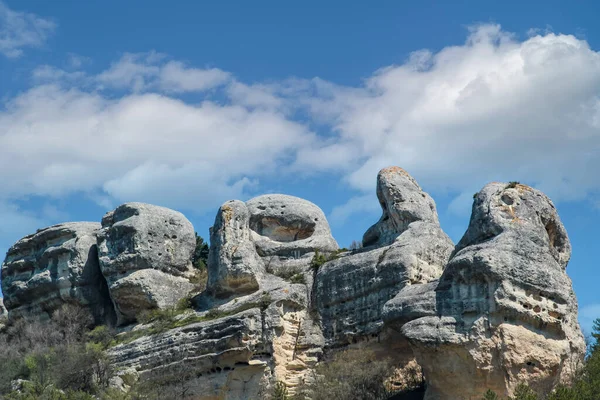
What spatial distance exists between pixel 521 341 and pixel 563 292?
1.96 meters

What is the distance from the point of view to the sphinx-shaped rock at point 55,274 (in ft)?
148

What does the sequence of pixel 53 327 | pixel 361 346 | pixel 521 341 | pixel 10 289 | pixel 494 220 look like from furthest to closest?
pixel 10 289
pixel 53 327
pixel 361 346
pixel 494 220
pixel 521 341

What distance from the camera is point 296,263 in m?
41.8

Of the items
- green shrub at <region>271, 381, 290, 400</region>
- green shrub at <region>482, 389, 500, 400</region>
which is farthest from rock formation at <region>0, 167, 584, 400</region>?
green shrub at <region>482, 389, 500, 400</region>

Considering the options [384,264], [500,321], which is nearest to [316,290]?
[384,264]

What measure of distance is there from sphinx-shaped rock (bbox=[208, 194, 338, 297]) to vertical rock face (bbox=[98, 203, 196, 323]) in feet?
8.66

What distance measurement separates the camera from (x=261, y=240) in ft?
142

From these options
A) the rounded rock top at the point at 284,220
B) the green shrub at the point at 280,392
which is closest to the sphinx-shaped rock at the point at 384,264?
the green shrub at the point at 280,392

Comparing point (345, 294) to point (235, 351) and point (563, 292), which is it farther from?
point (563, 292)

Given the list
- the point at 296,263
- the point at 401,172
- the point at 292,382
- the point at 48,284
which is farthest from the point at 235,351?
the point at 48,284

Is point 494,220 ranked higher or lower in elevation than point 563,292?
higher

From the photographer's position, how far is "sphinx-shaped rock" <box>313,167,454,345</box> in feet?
121

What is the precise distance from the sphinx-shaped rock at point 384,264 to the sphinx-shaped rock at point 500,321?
4.06 m

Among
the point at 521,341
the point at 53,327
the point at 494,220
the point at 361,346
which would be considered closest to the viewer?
the point at 521,341
